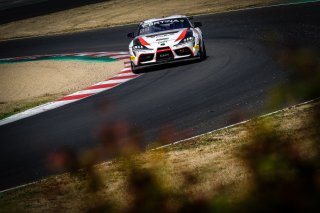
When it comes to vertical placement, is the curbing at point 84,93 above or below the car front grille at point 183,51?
below

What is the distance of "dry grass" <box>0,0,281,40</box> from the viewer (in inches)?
1176

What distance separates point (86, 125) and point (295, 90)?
22.8ft

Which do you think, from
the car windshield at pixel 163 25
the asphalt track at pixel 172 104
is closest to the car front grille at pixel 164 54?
the asphalt track at pixel 172 104

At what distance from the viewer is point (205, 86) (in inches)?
441

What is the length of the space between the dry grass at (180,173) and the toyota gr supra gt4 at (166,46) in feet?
20.1

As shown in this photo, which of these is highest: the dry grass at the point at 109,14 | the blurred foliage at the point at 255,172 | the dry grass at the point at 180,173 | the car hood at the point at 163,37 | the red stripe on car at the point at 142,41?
the blurred foliage at the point at 255,172

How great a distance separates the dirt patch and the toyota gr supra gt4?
1.55 metres

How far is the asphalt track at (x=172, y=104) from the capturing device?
782cm

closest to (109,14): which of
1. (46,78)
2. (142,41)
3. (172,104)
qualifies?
(46,78)

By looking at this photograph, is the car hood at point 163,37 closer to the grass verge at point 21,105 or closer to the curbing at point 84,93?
the curbing at point 84,93

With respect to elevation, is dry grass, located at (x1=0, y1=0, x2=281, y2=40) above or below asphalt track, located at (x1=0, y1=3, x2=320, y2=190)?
below

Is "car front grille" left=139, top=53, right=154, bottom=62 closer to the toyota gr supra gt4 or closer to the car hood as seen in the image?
the toyota gr supra gt4

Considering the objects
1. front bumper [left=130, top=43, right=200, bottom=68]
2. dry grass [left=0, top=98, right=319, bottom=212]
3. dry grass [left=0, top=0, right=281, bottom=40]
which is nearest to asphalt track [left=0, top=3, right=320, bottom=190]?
front bumper [left=130, top=43, right=200, bottom=68]

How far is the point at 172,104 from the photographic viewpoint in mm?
9930
